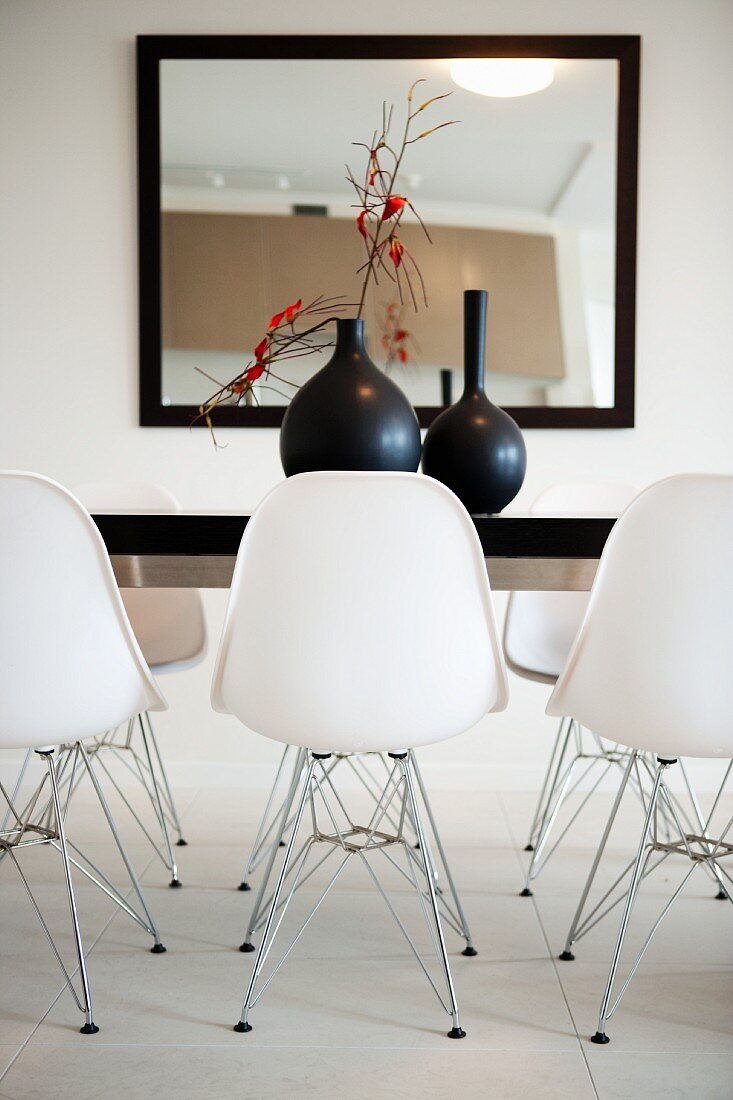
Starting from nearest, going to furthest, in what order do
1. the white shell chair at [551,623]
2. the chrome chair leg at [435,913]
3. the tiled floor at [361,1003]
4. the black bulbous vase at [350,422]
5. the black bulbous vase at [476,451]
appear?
the tiled floor at [361,1003]
the chrome chair leg at [435,913]
the black bulbous vase at [350,422]
the black bulbous vase at [476,451]
the white shell chair at [551,623]

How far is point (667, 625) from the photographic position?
1692 mm

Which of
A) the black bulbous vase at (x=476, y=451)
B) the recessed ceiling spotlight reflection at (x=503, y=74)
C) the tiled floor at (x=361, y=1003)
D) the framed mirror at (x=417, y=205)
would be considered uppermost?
the recessed ceiling spotlight reflection at (x=503, y=74)

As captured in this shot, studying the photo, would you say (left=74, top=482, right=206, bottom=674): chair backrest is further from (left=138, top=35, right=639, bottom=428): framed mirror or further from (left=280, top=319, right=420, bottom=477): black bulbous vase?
(left=280, top=319, right=420, bottom=477): black bulbous vase

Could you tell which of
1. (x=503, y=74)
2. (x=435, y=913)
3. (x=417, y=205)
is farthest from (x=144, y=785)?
(x=503, y=74)

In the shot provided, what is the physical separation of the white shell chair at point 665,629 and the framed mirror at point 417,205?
159 cm

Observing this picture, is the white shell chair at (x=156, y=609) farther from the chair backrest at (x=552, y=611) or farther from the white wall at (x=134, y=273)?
the chair backrest at (x=552, y=611)

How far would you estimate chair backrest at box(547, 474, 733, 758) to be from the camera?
164 cm

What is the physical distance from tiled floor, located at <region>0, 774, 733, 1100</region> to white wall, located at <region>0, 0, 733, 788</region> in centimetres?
91

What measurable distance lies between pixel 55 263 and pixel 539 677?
197 cm

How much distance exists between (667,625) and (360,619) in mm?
494

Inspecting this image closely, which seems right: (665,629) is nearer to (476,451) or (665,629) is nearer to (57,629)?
(476,451)

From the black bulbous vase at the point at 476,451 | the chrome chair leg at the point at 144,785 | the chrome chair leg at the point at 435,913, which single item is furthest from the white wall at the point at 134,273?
the chrome chair leg at the point at 435,913

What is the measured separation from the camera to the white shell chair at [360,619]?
5.34 ft

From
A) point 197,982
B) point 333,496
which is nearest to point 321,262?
point 333,496
